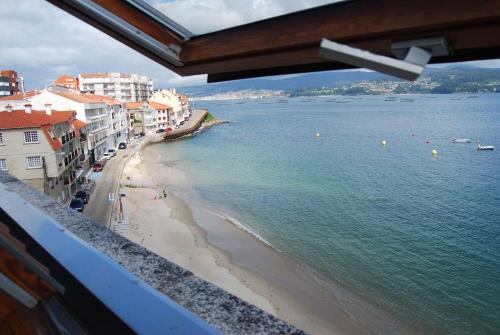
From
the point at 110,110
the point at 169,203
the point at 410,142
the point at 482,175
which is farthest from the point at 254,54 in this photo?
the point at 410,142

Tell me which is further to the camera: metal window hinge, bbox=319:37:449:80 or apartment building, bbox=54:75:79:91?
apartment building, bbox=54:75:79:91

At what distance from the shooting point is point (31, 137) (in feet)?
61.1

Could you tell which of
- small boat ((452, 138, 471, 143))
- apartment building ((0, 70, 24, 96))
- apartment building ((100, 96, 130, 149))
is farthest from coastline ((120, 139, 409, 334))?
apartment building ((0, 70, 24, 96))

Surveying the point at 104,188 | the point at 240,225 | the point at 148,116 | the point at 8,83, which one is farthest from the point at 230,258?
the point at 8,83

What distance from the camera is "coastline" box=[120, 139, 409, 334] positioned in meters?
13.0

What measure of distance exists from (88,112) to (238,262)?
20859 millimetres

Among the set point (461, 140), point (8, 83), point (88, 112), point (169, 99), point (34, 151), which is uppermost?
point (8, 83)

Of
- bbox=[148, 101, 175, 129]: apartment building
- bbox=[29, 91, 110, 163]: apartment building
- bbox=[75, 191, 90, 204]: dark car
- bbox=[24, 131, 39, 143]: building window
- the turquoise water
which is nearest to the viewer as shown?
the turquoise water

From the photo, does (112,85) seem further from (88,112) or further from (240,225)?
(240,225)

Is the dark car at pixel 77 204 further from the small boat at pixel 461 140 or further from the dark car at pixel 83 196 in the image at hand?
the small boat at pixel 461 140

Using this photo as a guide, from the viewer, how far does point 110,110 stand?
3966cm

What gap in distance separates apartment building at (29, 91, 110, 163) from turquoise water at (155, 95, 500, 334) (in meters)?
8.35

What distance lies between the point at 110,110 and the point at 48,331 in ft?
136

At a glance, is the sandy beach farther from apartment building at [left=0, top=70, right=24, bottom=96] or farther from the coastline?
apartment building at [left=0, top=70, right=24, bottom=96]
